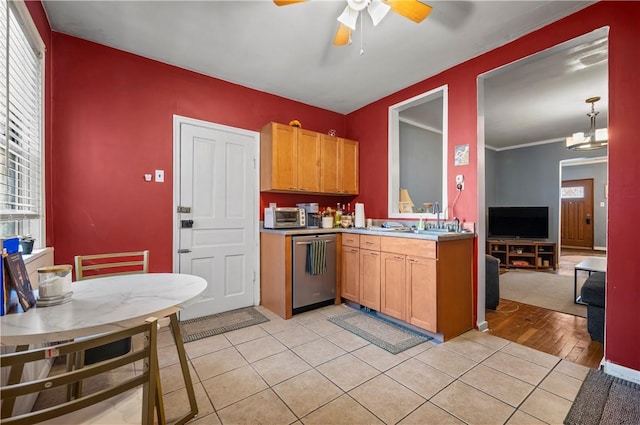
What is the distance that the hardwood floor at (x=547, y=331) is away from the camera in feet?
7.86

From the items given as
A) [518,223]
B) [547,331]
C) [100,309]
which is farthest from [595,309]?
[518,223]

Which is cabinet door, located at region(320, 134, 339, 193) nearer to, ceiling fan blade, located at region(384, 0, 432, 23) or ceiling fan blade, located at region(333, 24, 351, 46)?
ceiling fan blade, located at region(333, 24, 351, 46)

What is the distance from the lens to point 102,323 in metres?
1.08

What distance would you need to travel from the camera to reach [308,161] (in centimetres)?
373

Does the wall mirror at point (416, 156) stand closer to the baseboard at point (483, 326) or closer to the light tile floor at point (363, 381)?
the baseboard at point (483, 326)

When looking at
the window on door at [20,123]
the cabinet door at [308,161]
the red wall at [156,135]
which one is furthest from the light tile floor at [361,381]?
the cabinet door at [308,161]

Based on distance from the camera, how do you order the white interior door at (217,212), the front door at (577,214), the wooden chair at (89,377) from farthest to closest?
the front door at (577,214)
the white interior door at (217,212)
the wooden chair at (89,377)

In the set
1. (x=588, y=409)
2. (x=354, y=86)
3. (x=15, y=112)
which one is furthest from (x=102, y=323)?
(x=354, y=86)

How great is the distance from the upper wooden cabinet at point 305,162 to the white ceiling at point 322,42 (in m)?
0.59

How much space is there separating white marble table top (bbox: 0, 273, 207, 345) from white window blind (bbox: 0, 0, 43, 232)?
0.74 m

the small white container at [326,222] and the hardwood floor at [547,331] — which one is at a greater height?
the small white container at [326,222]

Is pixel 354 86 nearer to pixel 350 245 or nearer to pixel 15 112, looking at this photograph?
pixel 350 245

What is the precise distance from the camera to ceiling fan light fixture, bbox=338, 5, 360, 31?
1995 millimetres

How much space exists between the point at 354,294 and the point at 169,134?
2.70 m
